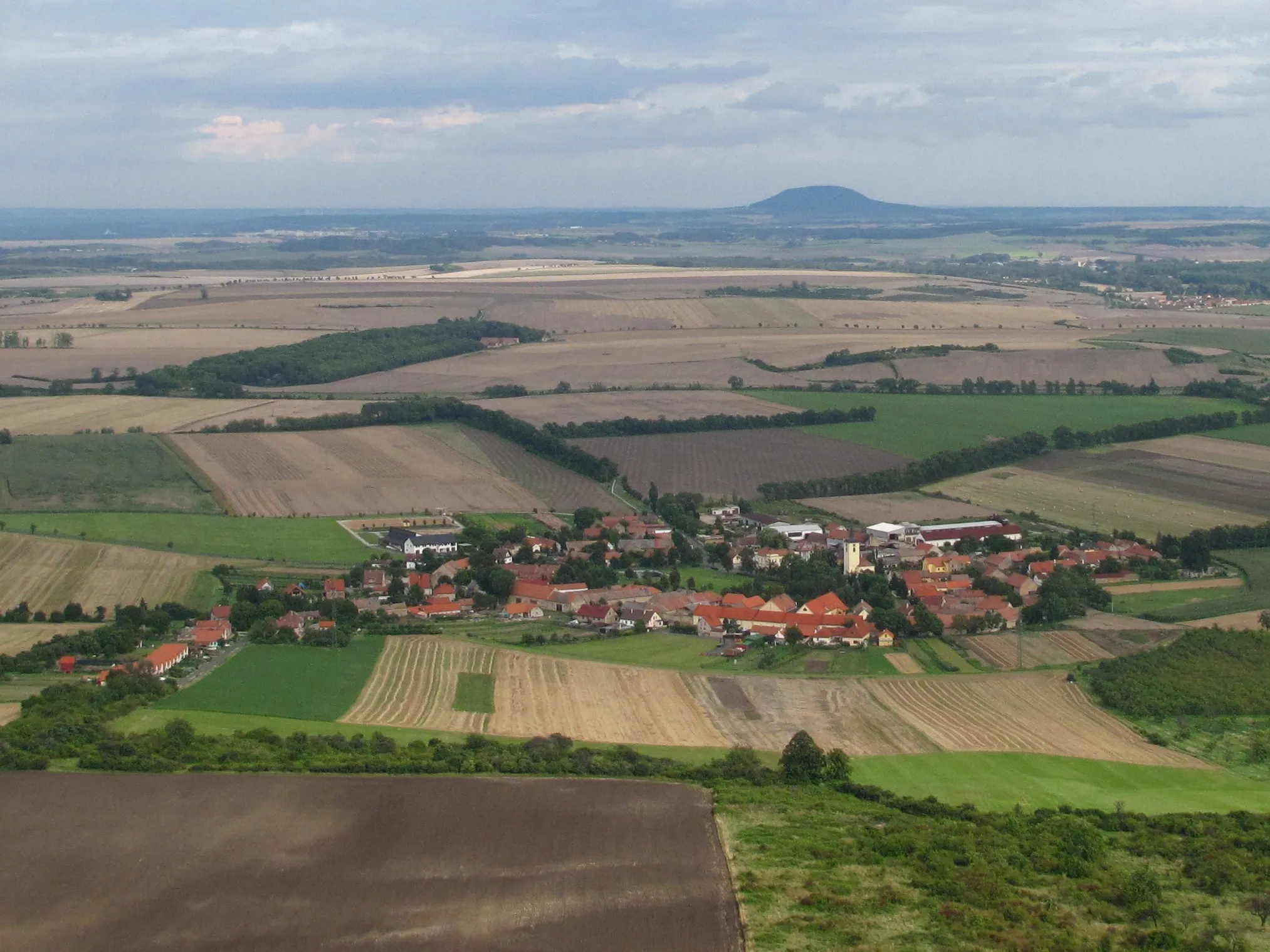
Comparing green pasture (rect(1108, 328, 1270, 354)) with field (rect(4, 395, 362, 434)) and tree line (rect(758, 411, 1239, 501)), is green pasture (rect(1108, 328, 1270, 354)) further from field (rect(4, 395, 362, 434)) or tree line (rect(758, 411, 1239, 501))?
field (rect(4, 395, 362, 434))

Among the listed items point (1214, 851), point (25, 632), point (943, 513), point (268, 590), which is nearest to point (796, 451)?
point (943, 513)

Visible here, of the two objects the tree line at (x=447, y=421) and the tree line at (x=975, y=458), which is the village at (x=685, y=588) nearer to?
the tree line at (x=975, y=458)

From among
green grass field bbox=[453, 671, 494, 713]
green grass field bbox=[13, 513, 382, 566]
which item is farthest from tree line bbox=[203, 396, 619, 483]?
green grass field bbox=[453, 671, 494, 713]

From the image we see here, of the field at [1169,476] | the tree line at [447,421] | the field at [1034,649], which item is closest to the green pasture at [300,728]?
the field at [1034,649]

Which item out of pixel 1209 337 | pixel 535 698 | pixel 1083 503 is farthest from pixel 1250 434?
pixel 535 698

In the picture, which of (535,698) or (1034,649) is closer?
(535,698)

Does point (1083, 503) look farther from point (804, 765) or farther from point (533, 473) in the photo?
point (804, 765)
